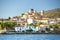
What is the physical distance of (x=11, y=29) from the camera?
16.2m

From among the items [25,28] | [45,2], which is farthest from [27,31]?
[45,2]

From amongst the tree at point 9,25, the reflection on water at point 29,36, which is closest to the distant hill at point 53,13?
the reflection on water at point 29,36

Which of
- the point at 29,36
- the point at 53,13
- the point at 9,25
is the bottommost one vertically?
the point at 29,36

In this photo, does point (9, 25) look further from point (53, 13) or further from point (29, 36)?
point (53, 13)

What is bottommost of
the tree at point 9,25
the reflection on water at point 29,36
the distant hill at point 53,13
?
the reflection on water at point 29,36

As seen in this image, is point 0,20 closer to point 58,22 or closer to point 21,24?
point 21,24

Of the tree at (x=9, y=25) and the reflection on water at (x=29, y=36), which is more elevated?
the tree at (x=9, y=25)

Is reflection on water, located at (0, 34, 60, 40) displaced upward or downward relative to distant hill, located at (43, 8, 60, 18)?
downward

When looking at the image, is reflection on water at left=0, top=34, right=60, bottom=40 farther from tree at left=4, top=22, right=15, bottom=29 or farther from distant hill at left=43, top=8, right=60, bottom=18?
distant hill at left=43, top=8, right=60, bottom=18

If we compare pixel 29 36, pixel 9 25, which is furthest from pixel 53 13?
pixel 29 36

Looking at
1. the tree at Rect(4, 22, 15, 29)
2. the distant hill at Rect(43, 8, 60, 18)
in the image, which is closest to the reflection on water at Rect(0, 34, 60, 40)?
the tree at Rect(4, 22, 15, 29)

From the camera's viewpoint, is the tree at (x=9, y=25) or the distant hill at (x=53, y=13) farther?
the tree at (x=9, y=25)

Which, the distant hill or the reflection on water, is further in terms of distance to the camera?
the reflection on water

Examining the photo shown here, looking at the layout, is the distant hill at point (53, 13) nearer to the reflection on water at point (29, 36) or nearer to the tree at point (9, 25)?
the reflection on water at point (29, 36)
